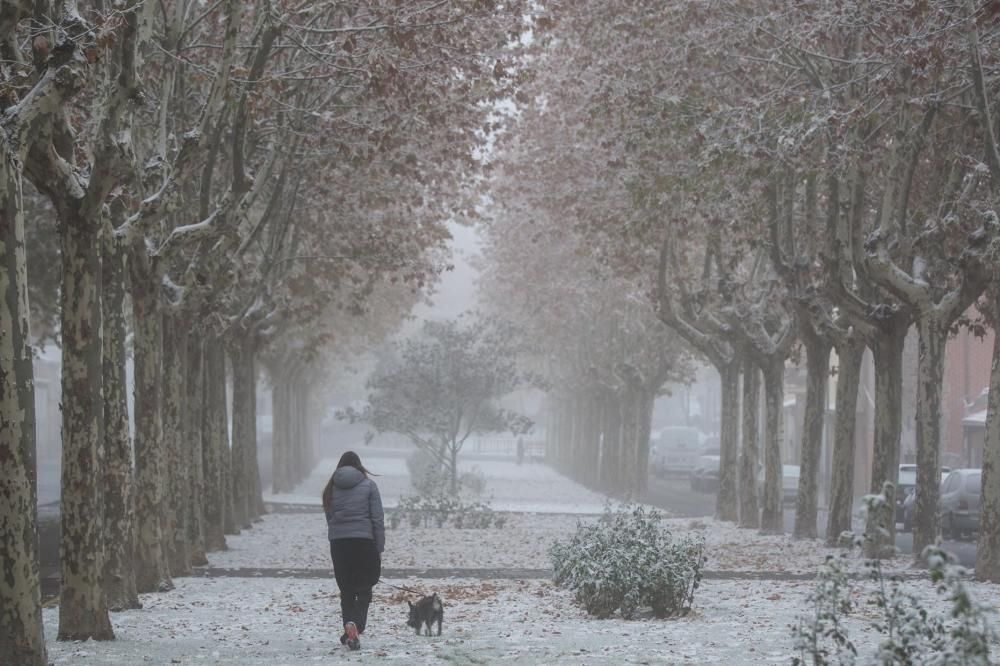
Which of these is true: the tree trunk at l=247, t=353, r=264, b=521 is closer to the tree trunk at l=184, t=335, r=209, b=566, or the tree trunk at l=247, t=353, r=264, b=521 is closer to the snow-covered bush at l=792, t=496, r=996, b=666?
the tree trunk at l=184, t=335, r=209, b=566

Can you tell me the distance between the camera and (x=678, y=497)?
5025 cm

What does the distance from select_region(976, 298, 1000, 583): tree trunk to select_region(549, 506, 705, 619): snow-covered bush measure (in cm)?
458

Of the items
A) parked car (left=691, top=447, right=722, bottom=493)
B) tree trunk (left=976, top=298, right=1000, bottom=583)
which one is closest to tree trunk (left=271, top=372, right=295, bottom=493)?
parked car (left=691, top=447, right=722, bottom=493)

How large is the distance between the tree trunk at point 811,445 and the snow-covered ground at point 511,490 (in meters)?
8.57

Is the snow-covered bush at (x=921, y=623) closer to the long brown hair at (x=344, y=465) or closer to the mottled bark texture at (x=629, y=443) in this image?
the long brown hair at (x=344, y=465)

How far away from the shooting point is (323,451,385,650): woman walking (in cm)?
1190

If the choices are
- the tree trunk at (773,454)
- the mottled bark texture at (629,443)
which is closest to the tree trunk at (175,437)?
the tree trunk at (773,454)

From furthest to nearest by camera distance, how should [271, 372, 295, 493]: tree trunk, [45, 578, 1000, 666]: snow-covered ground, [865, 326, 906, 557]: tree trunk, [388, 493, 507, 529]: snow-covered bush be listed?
[271, 372, 295, 493]: tree trunk → [388, 493, 507, 529]: snow-covered bush → [865, 326, 906, 557]: tree trunk → [45, 578, 1000, 666]: snow-covered ground

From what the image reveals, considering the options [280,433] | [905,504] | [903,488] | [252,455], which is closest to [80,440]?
[252,455]

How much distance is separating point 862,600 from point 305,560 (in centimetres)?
1020

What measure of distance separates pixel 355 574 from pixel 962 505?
19.0 m

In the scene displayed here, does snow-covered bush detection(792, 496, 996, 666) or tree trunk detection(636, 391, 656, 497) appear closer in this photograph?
snow-covered bush detection(792, 496, 996, 666)

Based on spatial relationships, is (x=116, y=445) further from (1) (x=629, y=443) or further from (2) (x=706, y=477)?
(2) (x=706, y=477)

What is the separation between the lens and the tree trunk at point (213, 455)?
23186mm
